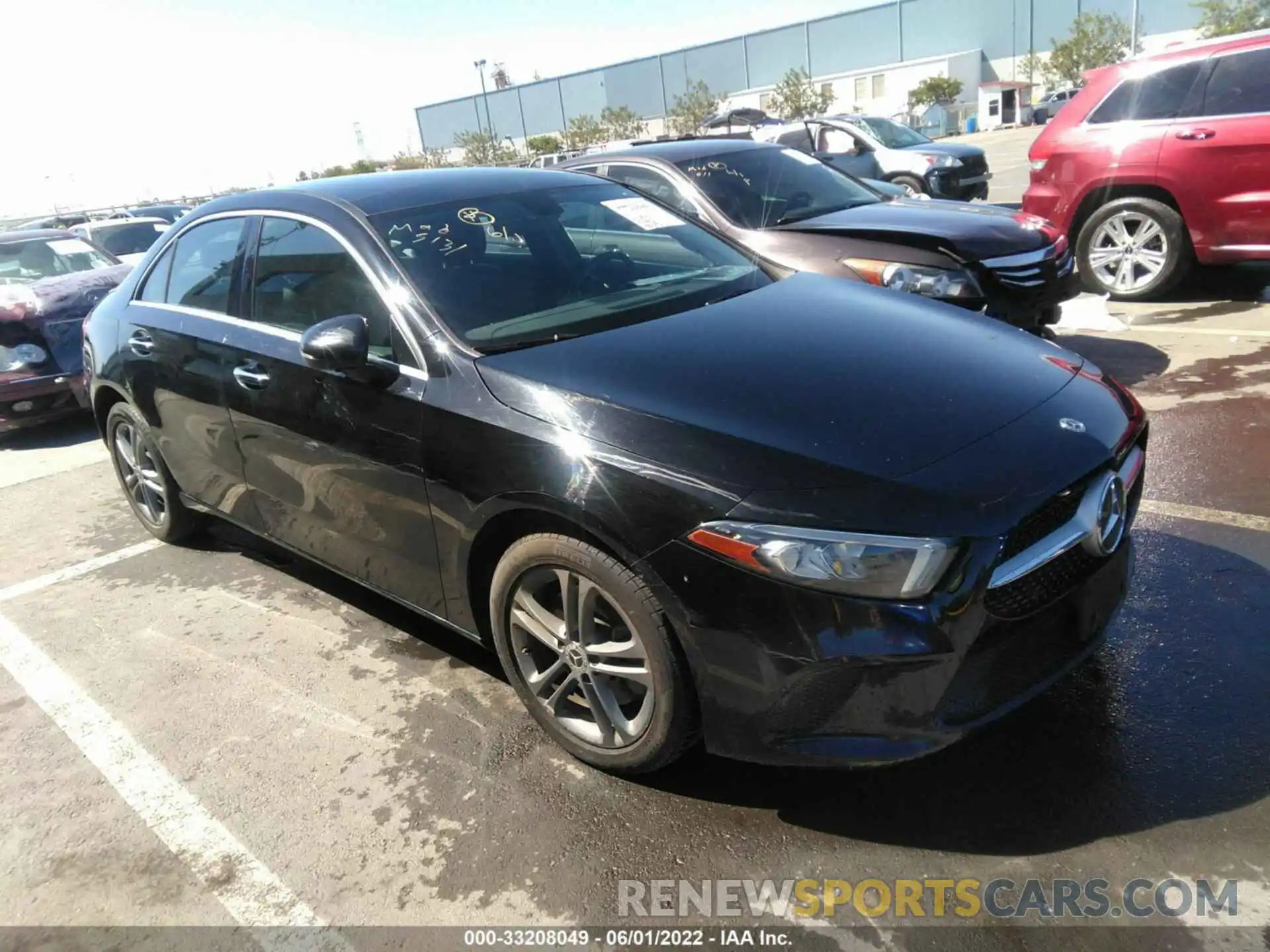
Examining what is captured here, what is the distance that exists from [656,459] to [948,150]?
14.9 metres

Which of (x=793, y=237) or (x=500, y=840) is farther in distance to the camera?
(x=793, y=237)

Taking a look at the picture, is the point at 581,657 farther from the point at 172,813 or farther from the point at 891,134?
the point at 891,134

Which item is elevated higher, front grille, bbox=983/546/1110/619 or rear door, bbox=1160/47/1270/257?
rear door, bbox=1160/47/1270/257

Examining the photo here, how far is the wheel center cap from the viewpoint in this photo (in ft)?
8.62

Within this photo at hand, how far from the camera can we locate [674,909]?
2.26 metres

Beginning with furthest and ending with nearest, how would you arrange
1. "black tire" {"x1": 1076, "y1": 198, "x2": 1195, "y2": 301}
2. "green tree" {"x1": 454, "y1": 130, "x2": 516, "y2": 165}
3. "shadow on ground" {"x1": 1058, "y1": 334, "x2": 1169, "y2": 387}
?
1. "green tree" {"x1": 454, "y1": 130, "x2": 516, "y2": 165}
2. "black tire" {"x1": 1076, "y1": 198, "x2": 1195, "y2": 301}
3. "shadow on ground" {"x1": 1058, "y1": 334, "x2": 1169, "y2": 387}

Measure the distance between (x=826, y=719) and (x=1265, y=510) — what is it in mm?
2757

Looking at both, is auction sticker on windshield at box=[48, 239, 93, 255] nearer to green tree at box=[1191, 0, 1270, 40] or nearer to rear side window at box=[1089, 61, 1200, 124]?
rear side window at box=[1089, 61, 1200, 124]

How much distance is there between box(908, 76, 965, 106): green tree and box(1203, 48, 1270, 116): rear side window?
67.2m

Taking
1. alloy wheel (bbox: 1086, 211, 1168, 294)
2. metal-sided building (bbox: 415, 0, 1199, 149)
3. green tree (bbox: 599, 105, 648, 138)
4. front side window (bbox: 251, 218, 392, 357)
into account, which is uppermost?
metal-sided building (bbox: 415, 0, 1199, 149)

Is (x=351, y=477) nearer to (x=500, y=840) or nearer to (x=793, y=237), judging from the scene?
(x=500, y=840)

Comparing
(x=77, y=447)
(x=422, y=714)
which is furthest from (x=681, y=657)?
(x=77, y=447)

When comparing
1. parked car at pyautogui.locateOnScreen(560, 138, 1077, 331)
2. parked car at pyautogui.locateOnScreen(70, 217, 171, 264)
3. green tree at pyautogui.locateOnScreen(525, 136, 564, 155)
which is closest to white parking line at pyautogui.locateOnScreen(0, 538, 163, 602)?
parked car at pyautogui.locateOnScreen(560, 138, 1077, 331)

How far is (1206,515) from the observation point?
390cm
